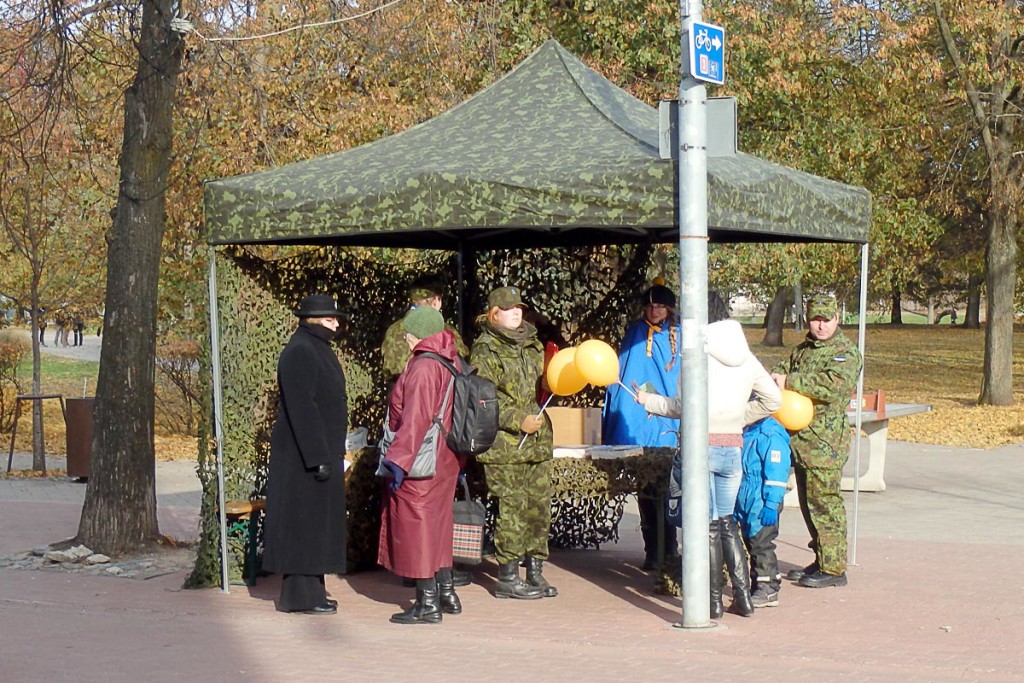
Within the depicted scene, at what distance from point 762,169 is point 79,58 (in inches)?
214

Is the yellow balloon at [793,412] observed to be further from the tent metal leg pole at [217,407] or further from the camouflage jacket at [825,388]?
the tent metal leg pole at [217,407]

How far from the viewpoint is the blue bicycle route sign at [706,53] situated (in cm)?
736

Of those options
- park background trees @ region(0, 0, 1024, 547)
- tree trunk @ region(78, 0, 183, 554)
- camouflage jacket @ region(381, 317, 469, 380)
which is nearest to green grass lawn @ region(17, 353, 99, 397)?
park background trees @ region(0, 0, 1024, 547)

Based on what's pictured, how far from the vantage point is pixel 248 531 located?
9.07 m

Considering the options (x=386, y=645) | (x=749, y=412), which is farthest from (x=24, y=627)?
(x=749, y=412)

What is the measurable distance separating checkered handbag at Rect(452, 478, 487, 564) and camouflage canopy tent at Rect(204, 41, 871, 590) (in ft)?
4.90

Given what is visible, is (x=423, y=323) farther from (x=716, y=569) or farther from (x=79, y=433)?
(x=79, y=433)

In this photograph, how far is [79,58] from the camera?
1082cm

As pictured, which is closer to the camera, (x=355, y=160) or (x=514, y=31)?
(x=355, y=160)

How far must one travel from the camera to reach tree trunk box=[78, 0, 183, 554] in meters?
10.2

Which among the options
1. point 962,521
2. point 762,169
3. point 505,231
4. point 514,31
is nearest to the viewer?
point 762,169

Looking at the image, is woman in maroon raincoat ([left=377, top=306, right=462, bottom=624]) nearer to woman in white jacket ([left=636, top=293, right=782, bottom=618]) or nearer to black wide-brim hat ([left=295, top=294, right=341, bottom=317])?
black wide-brim hat ([left=295, top=294, right=341, bottom=317])

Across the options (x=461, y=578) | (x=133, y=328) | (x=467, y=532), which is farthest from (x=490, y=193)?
(x=133, y=328)

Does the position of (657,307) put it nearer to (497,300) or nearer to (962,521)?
(497,300)
